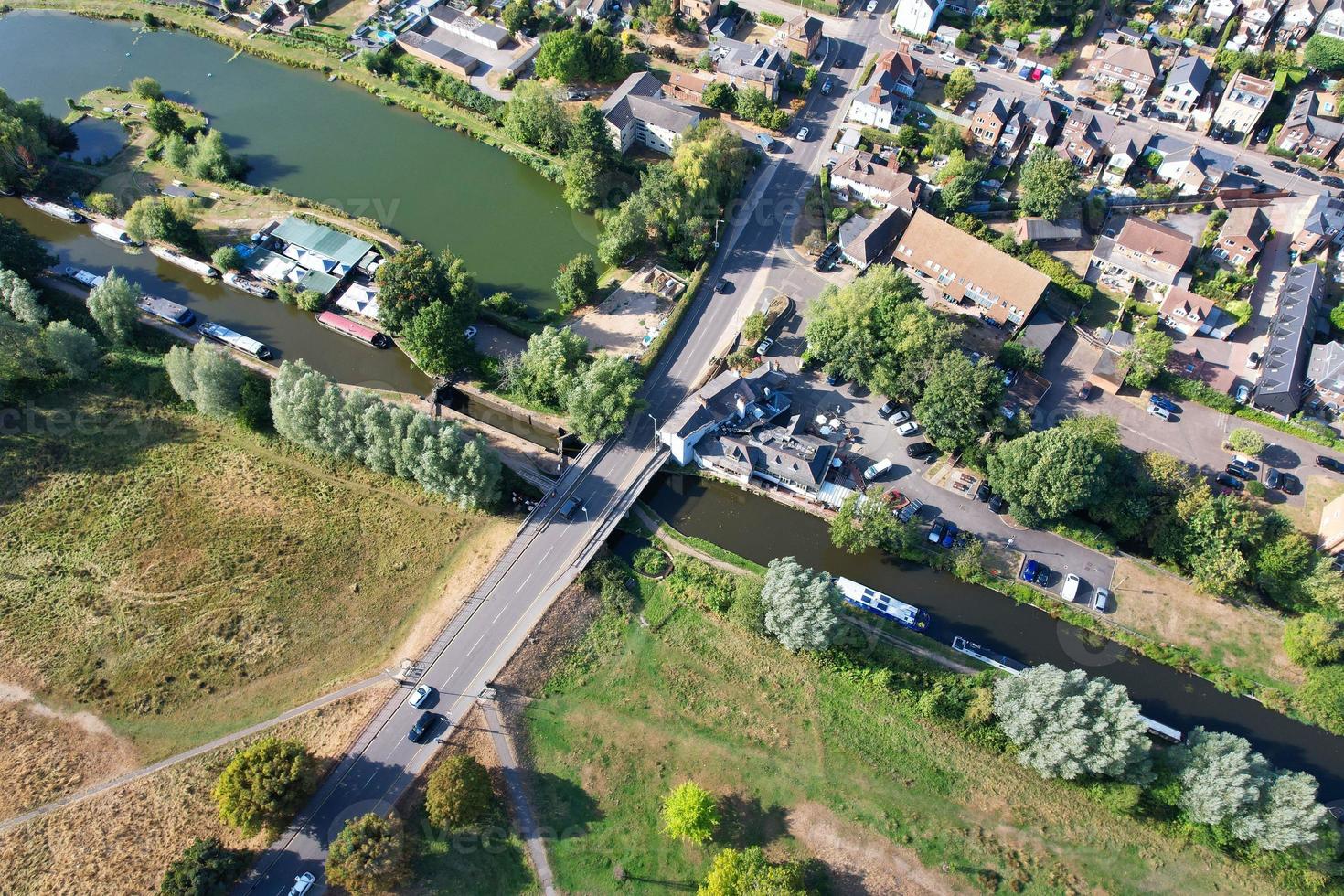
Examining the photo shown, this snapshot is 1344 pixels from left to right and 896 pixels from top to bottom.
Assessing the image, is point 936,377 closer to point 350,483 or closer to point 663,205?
point 663,205

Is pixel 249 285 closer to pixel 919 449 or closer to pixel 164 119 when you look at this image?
pixel 164 119

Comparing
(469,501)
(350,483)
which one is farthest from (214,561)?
(469,501)

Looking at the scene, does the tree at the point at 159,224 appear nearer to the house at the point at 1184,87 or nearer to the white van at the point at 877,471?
the white van at the point at 877,471

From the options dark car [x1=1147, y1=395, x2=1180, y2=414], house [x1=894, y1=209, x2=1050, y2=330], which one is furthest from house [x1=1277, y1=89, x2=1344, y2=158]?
house [x1=894, y1=209, x2=1050, y2=330]

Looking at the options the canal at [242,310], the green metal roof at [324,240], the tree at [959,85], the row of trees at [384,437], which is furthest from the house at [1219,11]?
the canal at [242,310]

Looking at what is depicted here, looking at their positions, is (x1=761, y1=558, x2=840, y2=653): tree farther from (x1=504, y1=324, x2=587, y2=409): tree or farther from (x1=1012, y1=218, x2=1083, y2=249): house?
(x1=1012, y1=218, x2=1083, y2=249): house
